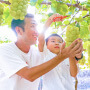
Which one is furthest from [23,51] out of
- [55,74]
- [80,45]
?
[80,45]

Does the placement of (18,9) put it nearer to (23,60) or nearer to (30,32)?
(30,32)

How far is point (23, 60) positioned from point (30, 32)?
0.83 ft

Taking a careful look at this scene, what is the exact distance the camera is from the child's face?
212 centimetres

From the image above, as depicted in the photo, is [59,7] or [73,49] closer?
[73,49]

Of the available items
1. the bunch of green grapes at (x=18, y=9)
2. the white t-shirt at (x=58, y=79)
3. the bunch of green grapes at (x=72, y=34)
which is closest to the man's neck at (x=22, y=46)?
the white t-shirt at (x=58, y=79)

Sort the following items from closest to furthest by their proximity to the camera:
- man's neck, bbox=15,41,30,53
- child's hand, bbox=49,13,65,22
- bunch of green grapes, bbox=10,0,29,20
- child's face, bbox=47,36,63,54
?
bunch of green grapes, bbox=10,0,29,20 < child's hand, bbox=49,13,65,22 < man's neck, bbox=15,41,30,53 < child's face, bbox=47,36,63,54

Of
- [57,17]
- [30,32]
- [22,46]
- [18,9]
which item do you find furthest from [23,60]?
[18,9]

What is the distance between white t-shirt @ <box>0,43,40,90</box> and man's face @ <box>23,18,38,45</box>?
0.43ft

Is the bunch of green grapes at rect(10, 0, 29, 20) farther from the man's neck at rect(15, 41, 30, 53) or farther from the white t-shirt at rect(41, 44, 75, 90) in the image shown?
the white t-shirt at rect(41, 44, 75, 90)

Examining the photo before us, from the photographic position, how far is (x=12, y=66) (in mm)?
1396

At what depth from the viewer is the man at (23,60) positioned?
4.31 ft

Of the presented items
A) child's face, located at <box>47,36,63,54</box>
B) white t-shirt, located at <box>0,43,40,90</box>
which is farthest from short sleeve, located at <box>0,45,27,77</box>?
child's face, located at <box>47,36,63,54</box>

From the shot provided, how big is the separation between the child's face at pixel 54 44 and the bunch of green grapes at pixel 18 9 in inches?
44.3

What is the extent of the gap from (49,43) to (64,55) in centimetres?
96
